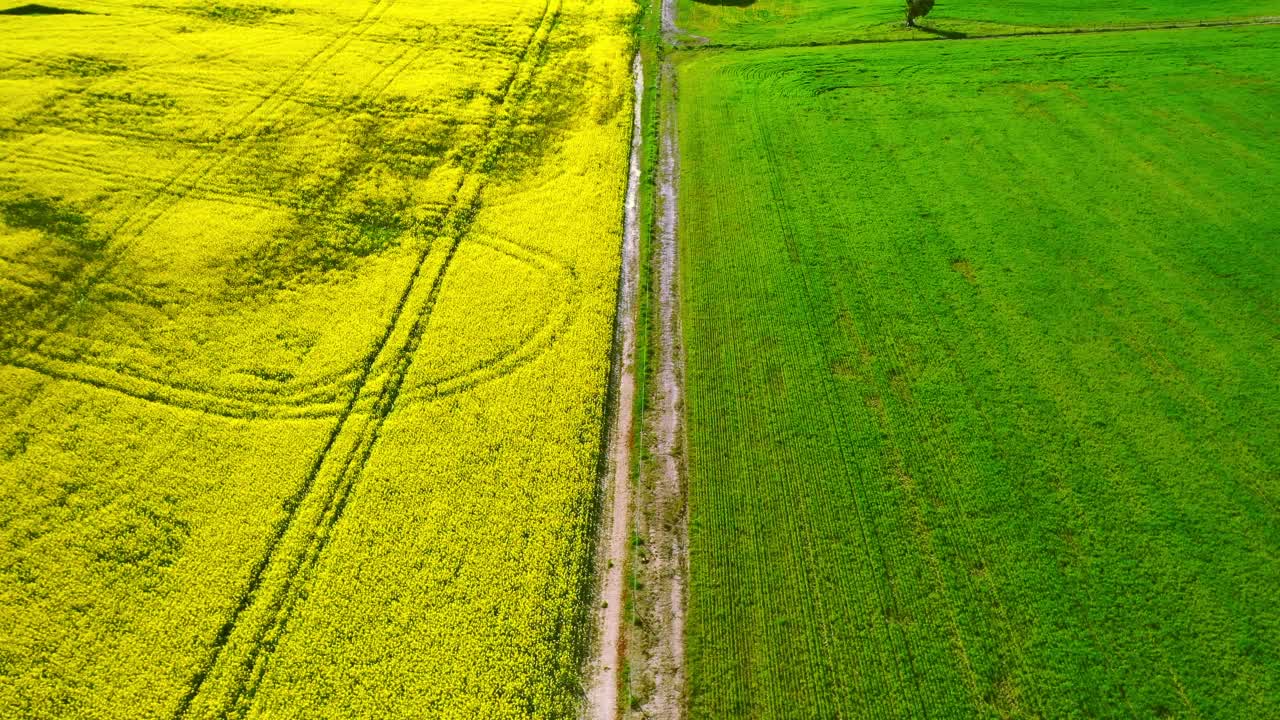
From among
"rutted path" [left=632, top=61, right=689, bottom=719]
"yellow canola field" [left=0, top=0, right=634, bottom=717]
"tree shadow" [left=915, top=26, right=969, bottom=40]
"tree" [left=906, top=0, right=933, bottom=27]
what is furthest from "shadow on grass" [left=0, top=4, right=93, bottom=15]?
"tree shadow" [left=915, top=26, right=969, bottom=40]

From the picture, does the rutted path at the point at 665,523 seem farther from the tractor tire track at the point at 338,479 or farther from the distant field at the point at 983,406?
the tractor tire track at the point at 338,479

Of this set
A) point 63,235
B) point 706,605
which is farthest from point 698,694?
point 63,235

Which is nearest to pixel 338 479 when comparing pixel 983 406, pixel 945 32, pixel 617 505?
pixel 617 505

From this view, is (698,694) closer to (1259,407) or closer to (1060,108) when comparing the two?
(1259,407)

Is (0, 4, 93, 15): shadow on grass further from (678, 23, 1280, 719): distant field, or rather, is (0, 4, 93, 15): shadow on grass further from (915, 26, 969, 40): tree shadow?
(915, 26, 969, 40): tree shadow

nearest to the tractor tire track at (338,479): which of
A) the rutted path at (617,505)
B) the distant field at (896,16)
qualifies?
the rutted path at (617,505)
